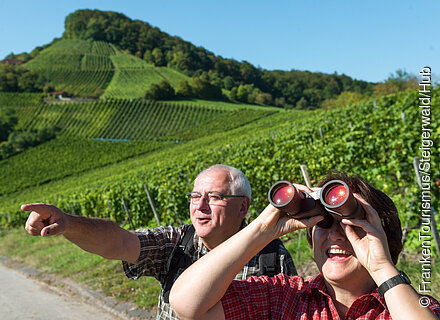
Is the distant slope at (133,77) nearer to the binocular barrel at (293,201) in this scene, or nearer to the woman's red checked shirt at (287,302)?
the woman's red checked shirt at (287,302)

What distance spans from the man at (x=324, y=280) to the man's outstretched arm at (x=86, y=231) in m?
0.70

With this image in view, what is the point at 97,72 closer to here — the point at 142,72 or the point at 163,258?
the point at 142,72

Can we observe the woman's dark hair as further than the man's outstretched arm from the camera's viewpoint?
No

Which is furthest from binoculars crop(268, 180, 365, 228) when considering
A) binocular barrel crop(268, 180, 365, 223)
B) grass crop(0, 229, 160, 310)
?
grass crop(0, 229, 160, 310)

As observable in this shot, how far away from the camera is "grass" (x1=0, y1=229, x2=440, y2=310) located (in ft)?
14.1

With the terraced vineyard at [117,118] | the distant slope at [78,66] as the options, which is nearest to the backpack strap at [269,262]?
Result: the terraced vineyard at [117,118]

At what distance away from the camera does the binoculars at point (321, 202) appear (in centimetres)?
131

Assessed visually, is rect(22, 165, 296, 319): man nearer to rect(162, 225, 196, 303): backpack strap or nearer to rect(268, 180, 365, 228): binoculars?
rect(162, 225, 196, 303): backpack strap

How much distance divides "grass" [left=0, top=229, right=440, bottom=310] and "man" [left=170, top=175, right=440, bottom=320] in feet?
7.58

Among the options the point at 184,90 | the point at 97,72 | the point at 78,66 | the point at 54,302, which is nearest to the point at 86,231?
the point at 54,302

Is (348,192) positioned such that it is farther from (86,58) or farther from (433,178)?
(86,58)

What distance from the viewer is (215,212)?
7.38 feet

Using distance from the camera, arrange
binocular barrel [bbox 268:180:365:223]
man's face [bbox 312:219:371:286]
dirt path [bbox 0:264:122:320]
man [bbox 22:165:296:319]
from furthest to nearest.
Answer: dirt path [bbox 0:264:122:320], man [bbox 22:165:296:319], man's face [bbox 312:219:371:286], binocular barrel [bbox 268:180:365:223]

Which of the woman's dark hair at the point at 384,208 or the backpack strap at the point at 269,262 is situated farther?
the backpack strap at the point at 269,262
